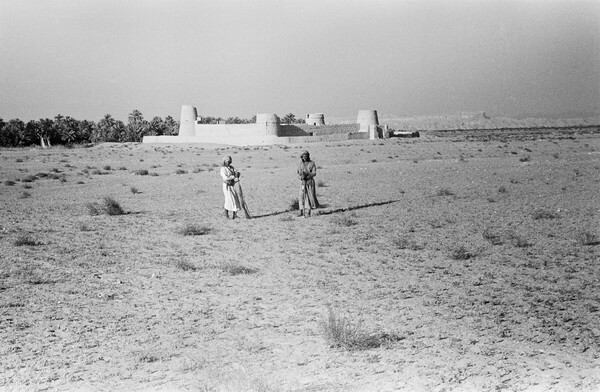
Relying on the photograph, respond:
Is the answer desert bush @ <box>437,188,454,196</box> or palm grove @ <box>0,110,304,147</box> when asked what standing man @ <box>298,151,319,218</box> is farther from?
palm grove @ <box>0,110,304,147</box>

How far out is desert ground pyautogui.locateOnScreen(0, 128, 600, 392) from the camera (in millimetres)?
5145

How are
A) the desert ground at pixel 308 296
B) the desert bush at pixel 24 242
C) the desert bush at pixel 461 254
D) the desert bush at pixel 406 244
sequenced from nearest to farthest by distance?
the desert ground at pixel 308 296 < the desert bush at pixel 461 254 < the desert bush at pixel 406 244 < the desert bush at pixel 24 242

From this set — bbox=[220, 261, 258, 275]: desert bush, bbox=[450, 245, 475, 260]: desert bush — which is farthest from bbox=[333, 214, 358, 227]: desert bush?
bbox=[220, 261, 258, 275]: desert bush

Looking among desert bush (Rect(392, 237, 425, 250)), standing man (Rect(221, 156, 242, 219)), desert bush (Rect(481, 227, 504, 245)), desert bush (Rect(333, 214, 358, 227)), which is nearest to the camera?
desert bush (Rect(392, 237, 425, 250))

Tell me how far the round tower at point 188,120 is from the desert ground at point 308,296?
50802mm

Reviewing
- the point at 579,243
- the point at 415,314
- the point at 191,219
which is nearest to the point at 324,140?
the point at 191,219

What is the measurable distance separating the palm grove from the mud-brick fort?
7.72m

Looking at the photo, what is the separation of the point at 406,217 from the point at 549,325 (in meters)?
7.74

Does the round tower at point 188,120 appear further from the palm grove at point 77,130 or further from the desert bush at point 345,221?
the desert bush at point 345,221

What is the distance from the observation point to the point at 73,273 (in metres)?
9.15

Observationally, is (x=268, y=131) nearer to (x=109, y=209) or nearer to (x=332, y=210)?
(x=109, y=209)

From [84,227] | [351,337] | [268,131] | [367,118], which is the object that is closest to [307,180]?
[84,227]

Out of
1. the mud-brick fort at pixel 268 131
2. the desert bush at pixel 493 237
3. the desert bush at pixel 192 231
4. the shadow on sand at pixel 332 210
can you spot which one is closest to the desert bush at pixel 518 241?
the desert bush at pixel 493 237

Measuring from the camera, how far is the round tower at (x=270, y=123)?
57250mm
